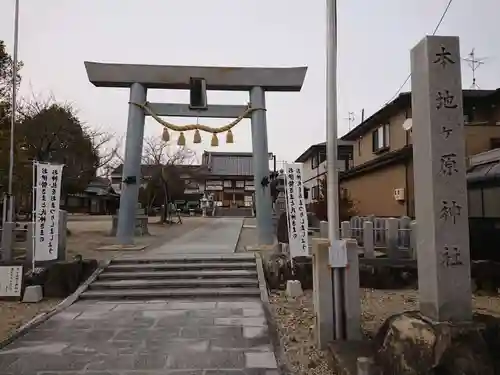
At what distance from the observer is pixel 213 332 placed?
21.5 ft

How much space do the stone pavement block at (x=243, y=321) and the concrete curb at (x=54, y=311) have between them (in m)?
3.07

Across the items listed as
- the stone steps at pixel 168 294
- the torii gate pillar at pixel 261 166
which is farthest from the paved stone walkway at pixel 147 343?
the torii gate pillar at pixel 261 166

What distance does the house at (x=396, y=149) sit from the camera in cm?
1703

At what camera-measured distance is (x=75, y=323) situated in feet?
23.2

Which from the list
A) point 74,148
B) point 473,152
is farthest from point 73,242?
point 473,152

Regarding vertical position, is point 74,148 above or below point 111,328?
above

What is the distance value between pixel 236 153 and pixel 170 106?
45.2 m

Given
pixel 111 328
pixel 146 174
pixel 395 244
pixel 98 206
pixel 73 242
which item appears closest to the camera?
pixel 111 328

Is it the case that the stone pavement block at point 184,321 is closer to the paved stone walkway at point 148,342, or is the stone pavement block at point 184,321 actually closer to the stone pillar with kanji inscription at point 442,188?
the paved stone walkway at point 148,342

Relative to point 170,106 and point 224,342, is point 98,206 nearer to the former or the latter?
point 170,106

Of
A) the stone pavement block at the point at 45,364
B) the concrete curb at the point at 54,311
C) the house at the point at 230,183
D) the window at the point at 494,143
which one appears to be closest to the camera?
the stone pavement block at the point at 45,364

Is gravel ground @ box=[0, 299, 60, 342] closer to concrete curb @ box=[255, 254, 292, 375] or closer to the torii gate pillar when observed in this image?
concrete curb @ box=[255, 254, 292, 375]

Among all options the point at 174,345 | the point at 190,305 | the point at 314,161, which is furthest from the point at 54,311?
the point at 314,161

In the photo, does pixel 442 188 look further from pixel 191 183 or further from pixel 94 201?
pixel 94 201
